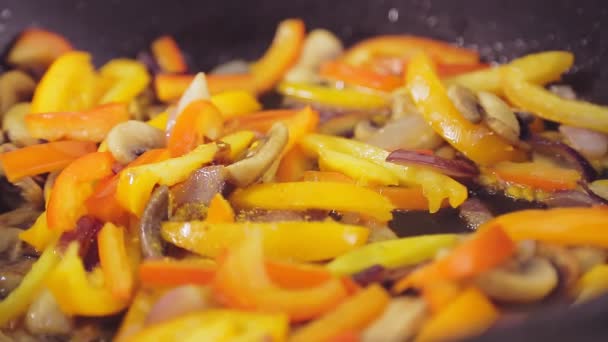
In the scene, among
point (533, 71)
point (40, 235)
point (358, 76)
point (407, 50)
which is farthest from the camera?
point (407, 50)

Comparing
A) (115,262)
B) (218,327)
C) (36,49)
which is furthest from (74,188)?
(36,49)

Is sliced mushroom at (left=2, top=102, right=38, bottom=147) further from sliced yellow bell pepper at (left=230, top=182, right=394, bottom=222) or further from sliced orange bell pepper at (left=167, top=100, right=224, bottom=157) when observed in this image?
sliced yellow bell pepper at (left=230, top=182, right=394, bottom=222)

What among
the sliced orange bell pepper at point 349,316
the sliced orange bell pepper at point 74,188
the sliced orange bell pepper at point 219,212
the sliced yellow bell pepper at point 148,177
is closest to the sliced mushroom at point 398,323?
the sliced orange bell pepper at point 349,316

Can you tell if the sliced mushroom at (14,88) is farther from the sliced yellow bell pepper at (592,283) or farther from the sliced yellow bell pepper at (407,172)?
the sliced yellow bell pepper at (592,283)

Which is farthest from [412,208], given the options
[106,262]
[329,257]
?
[106,262]

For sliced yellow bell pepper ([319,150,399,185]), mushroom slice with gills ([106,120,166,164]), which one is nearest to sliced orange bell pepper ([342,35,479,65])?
sliced yellow bell pepper ([319,150,399,185])

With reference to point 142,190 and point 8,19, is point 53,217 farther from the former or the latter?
point 8,19

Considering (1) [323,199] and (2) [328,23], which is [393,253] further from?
(2) [328,23]
